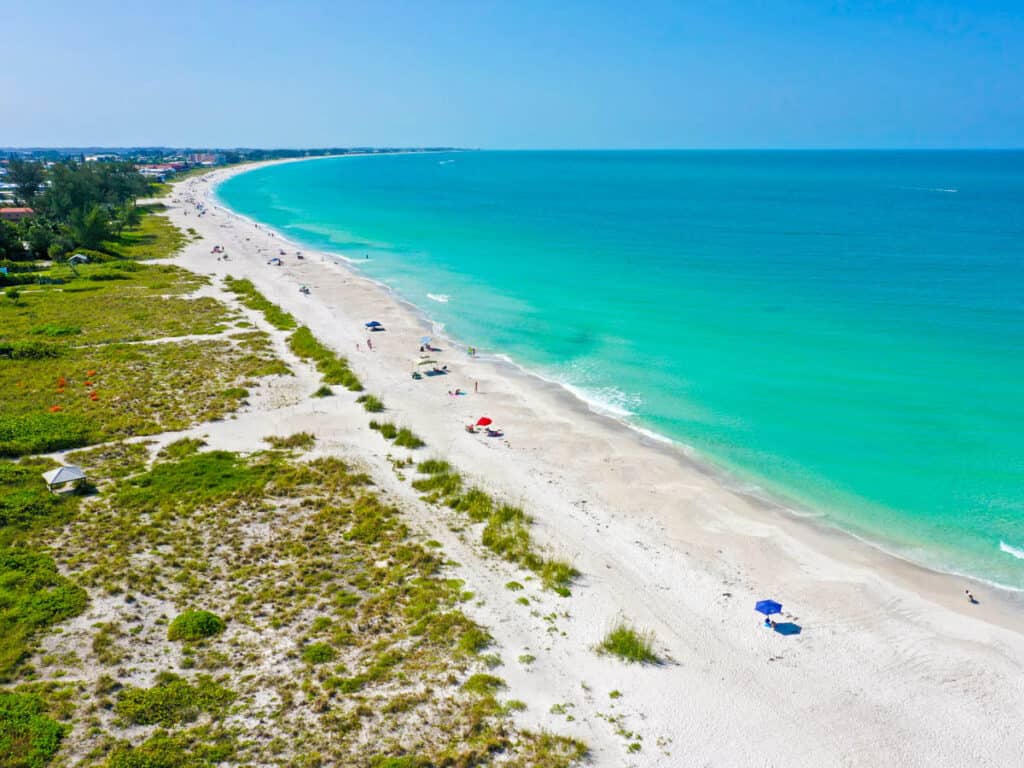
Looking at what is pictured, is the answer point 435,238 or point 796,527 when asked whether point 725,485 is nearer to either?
point 796,527

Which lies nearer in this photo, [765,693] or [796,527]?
[765,693]

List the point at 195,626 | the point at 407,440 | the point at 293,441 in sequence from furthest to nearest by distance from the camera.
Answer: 1. the point at 407,440
2. the point at 293,441
3. the point at 195,626

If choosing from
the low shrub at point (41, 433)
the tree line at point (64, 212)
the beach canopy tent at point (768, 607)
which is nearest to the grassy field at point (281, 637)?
A: the low shrub at point (41, 433)

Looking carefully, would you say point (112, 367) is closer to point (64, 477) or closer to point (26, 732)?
point (64, 477)

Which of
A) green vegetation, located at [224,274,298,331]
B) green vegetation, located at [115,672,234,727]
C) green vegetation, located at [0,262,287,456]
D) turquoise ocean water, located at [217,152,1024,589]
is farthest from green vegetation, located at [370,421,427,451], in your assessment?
green vegetation, located at [224,274,298,331]

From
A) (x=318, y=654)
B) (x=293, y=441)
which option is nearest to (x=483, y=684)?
(x=318, y=654)

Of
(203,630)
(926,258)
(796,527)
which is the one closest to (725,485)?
(796,527)

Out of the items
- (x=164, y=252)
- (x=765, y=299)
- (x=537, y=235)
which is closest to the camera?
(x=765, y=299)
